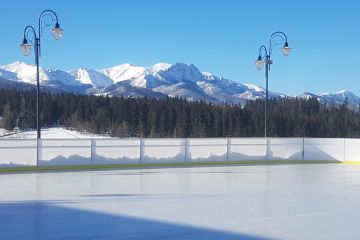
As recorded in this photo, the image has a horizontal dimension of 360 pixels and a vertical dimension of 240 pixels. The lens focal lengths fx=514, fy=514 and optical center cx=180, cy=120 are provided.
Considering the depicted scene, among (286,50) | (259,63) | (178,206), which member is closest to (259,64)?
(259,63)

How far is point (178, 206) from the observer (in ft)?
37.4

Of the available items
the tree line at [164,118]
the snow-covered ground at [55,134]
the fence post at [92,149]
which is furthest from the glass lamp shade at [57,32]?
the tree line at [164,118]

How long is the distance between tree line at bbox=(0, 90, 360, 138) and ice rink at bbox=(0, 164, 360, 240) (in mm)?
83921

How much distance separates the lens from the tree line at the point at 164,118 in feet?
346

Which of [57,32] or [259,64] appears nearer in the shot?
[57,32]

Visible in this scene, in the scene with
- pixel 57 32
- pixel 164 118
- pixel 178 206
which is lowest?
pixel 178 206

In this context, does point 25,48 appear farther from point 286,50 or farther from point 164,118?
point 164,118

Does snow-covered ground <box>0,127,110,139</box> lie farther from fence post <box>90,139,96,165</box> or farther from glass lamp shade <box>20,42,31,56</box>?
glass lamp shade <box>20,42,31,56</box>

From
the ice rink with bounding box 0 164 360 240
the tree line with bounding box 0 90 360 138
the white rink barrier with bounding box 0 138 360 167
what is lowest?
the ice rink with bounding box 0 164 360 240

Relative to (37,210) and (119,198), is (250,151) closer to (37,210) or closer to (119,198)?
(119,198)

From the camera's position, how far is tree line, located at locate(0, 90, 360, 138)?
4149 inches

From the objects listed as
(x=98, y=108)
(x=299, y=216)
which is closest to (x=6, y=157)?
(x=299, y=216)

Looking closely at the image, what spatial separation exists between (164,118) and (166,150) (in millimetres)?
84074

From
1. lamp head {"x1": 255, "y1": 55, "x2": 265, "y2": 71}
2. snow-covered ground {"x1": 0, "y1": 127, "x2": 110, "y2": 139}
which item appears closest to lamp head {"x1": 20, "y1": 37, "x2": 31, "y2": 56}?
lamp head {"x1": 255, "y1": 55, "x2": 265, "y2": 71}
